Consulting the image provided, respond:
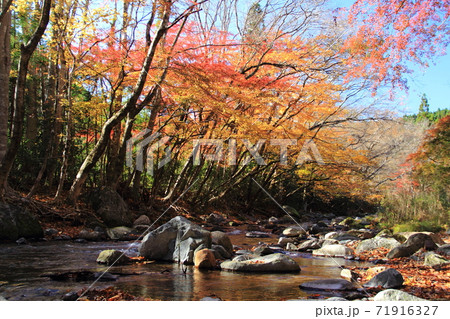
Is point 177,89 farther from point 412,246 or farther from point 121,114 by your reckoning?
point 412,246

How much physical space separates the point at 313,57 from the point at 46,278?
10.3 metres

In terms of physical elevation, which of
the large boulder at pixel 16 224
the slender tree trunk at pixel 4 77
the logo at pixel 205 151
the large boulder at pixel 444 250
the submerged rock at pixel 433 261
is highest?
the slender tree trunk at pixel 4 77

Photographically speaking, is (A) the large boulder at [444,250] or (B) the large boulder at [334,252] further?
(B) the large boulder at [334,252]

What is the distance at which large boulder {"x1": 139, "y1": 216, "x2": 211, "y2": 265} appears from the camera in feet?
16.2

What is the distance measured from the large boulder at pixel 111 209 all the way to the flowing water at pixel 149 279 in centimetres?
266

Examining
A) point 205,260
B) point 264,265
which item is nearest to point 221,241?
point 205,260

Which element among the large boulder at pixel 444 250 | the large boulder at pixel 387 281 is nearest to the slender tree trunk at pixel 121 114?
the large boulder at pixel 387 281

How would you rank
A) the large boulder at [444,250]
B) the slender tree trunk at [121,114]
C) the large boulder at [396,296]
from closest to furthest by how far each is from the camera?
the large boulder at [396,296]
the large boulder at [444,250]
the slender tree trunk at [121,114]

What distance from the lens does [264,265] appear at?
4410 mm

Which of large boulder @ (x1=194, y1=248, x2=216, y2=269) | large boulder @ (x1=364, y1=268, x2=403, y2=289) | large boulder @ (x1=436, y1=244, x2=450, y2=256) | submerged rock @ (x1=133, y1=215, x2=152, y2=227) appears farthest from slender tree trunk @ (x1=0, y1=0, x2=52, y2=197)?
large boulder @ (x1=436, y1=244, x2=450, y2=256)

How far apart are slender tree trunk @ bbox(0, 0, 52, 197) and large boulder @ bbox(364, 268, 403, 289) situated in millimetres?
5583

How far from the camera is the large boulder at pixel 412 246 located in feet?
18.4

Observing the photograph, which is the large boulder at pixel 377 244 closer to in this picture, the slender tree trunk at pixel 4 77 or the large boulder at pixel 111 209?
the large boulder at pixel 111 209

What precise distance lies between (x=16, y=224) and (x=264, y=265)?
4.38 metres
